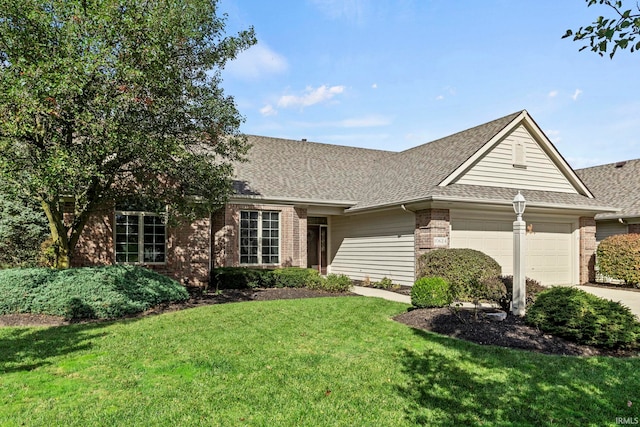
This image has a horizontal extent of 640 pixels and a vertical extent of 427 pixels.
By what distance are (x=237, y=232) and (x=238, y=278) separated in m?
1.97

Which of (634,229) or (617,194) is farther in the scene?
(617,194)

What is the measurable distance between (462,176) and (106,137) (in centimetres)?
1044

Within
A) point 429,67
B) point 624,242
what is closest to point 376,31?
point 429,67

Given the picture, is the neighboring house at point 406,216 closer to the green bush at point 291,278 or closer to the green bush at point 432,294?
the green bush at point 291,278

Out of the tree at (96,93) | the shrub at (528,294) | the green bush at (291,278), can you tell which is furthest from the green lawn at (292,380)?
the green bush at (291,278)

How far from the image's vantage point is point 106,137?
26.2 feet

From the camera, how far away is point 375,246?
605 inches

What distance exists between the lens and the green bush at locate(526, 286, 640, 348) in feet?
20.7

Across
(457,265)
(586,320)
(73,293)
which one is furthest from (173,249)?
(586,320)

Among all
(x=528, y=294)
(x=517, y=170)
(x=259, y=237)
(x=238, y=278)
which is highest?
(x=517, y=170)

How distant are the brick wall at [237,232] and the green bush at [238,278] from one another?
0.90m

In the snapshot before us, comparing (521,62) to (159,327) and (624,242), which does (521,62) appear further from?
(159,327)

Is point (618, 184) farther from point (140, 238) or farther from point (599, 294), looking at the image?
point (140, 238)

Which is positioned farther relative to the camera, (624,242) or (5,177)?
(624,242)
